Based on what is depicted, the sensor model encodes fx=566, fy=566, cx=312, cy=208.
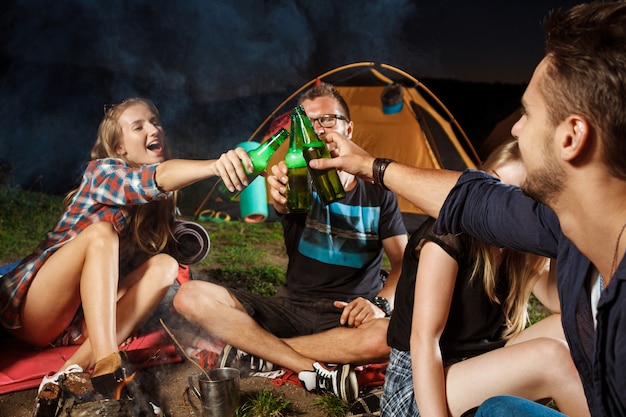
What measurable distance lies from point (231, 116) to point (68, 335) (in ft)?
7.53

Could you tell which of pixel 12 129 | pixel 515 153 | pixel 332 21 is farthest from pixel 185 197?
pixel 515 153

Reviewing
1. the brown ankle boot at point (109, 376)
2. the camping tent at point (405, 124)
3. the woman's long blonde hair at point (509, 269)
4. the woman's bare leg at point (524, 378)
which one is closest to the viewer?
the woman's bare leg at point (524, 378)

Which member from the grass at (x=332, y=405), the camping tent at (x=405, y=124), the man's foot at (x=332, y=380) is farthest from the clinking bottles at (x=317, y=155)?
the camping tent at (x=405, y=124)

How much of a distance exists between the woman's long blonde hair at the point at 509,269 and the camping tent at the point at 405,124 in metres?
3.22

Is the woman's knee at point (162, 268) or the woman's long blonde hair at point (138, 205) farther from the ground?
the woman's long blonde hair at point (138, 205)

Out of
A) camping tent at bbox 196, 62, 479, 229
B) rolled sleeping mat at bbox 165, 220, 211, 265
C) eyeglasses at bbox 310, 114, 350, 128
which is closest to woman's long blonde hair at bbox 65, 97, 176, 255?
rolled sleeping mat at bbox 165, 220, 211, 265

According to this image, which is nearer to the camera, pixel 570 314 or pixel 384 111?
pixel 570 314

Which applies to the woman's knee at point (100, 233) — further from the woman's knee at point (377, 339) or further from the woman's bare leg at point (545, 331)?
the woman's bare leg at point (545, 331)

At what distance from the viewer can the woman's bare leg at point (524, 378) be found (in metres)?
1.72

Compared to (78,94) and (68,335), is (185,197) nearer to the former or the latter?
(78,94)

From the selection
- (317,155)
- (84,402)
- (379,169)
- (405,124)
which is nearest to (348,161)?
(379,169)

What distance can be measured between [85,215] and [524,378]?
6.13 ft

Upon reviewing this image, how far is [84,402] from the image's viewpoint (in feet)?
6.82

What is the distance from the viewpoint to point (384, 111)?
17.0 ft
